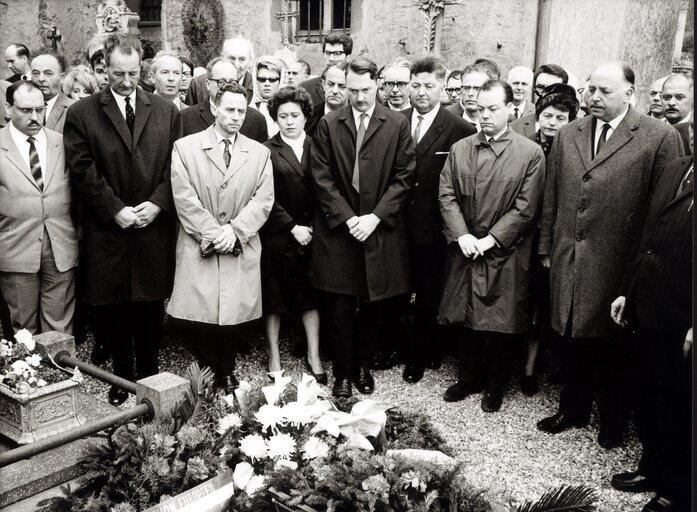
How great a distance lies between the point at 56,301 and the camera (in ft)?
17.1

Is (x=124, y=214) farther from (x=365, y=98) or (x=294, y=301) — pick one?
(x=365, y=98)

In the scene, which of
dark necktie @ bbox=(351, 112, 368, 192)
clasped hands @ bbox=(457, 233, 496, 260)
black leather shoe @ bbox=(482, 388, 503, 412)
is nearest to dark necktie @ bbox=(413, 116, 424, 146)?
dark necktie @ bbox=(351, 112, 368, 192)

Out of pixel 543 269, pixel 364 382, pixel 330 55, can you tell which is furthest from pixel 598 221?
pixel 330 55

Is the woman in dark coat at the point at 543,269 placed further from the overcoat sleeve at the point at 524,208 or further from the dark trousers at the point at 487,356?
the overcoat sleeve at the point at 524,208

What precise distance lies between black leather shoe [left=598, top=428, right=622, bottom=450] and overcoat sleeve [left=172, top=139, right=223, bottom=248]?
3015 millimetres

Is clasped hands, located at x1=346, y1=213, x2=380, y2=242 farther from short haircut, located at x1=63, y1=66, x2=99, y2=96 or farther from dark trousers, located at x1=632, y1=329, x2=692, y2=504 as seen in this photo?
short haircut, located at x1=63, y1=66, x2=99, y2=96

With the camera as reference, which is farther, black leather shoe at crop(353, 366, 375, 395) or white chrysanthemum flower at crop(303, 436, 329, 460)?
black leather shoe at crop(353, 366, 375, 395)

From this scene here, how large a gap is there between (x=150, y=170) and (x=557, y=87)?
3.30 m

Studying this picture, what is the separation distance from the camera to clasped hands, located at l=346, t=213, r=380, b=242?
5.04 meters

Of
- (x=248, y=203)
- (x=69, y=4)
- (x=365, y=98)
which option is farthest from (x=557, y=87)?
(x=69, y=4)

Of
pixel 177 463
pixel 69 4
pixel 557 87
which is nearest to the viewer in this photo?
pixel 177 463

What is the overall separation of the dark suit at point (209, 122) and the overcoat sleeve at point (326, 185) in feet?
2.26

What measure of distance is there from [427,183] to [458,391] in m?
1.68

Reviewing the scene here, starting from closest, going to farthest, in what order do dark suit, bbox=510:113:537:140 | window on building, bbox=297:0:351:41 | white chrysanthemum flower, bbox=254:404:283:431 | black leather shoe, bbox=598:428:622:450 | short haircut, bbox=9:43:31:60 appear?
white chrysanthemum flower, bbox=254:404:283:431 → black leather shoe, bbox=598:428:622:450 → dark suit, bbox=510:113:537:140 → short haircut, bbox=9:43:31:60 → window on building, bbox=297:0:351:41
